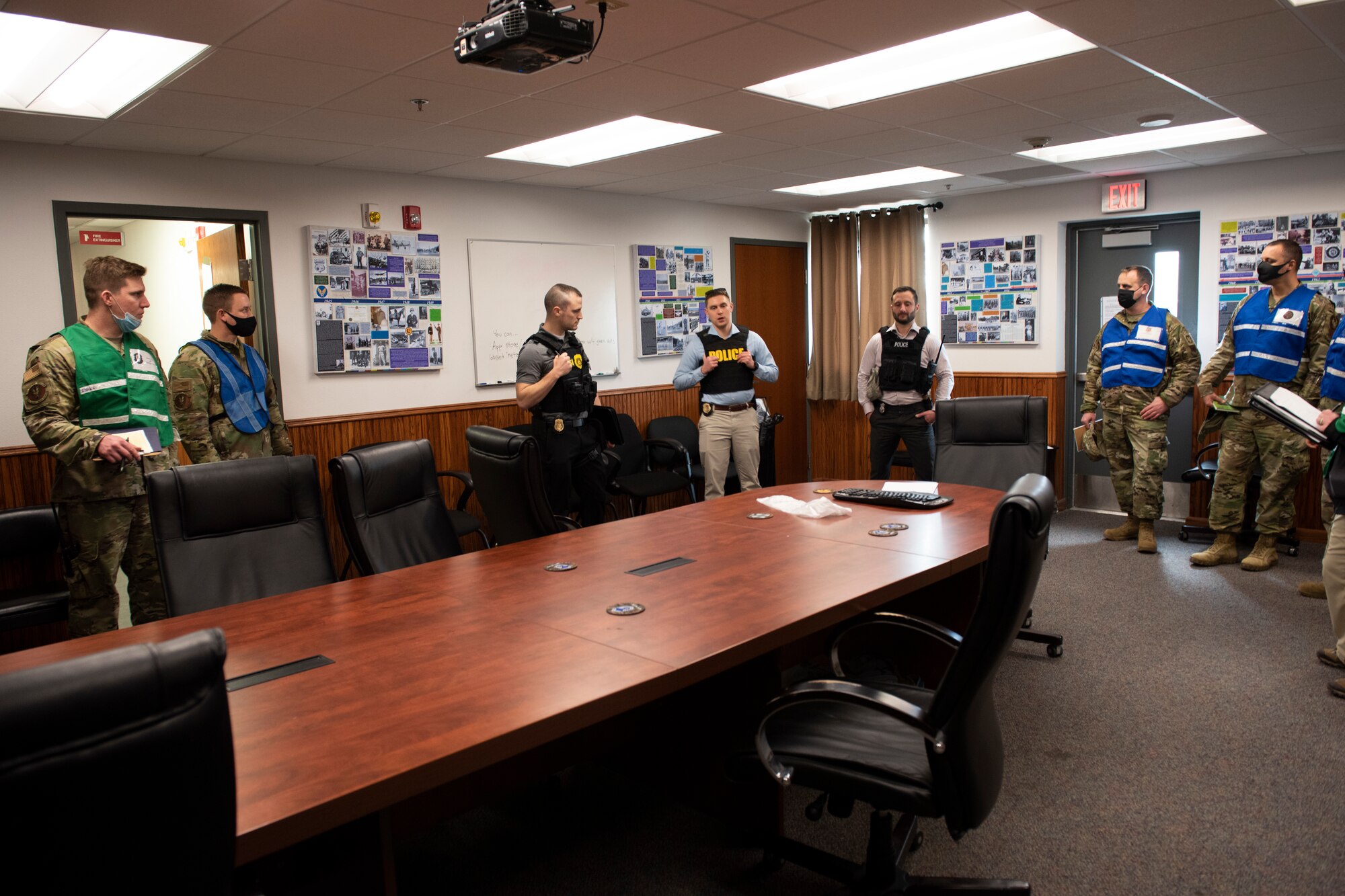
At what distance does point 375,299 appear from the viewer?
5.42 metres

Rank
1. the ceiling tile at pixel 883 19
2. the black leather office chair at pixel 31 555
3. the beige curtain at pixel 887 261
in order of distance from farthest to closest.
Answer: the beige curtain at pixel 887 261
the black leather office chair at pixel 31 555
the ceiling tile at pixel 883 19

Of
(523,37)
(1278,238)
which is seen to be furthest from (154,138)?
(1278,238)

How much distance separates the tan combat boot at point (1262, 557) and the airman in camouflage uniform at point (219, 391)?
16.8 feet

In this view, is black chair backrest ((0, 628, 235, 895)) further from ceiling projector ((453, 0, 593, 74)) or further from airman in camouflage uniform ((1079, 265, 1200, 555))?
airman in camouflage uniform ((1079, 265, 1200, 555))

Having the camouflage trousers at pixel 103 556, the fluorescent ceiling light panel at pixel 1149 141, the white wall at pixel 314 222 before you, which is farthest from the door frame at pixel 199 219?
the fluorescent ceiling light panel at pixel 1149 141

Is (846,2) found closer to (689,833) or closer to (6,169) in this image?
(689,833)

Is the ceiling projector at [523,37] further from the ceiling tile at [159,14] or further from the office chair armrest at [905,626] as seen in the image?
the office chair armrest at [905,626]

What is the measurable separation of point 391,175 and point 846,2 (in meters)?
3.37

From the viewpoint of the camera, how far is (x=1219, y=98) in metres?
4.29

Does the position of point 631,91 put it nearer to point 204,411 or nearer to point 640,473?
point 204,411

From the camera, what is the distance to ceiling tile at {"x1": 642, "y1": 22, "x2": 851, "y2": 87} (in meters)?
3.23

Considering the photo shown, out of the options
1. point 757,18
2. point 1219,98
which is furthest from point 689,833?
point 1219,98

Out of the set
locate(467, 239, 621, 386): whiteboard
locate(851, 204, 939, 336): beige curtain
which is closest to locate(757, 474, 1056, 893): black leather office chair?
locate(467, 239, 621, 386): whiteboard

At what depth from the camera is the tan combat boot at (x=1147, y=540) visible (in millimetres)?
5652
